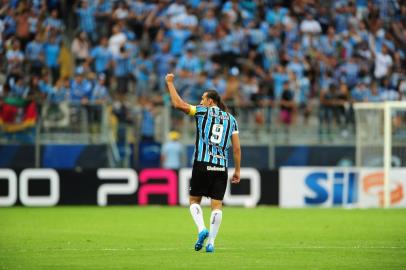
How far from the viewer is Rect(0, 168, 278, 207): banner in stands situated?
2347 centimetres

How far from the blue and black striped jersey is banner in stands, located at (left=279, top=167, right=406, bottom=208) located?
1207 cm

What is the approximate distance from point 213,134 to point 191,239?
2691mm

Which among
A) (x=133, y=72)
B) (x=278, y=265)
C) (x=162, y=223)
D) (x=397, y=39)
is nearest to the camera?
(x=278, y=265)

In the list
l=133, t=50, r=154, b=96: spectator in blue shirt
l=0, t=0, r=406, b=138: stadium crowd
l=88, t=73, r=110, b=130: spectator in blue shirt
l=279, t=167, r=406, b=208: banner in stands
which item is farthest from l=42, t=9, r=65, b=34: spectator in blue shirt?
l=279, t=167, r=406, b=208: banner in stands

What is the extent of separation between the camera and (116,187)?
2405 centimetres

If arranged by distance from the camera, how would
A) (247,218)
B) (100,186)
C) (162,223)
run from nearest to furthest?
(162,223) < (247,218) < (100,186)

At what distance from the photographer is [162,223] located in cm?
1809

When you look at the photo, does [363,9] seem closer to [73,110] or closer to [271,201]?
[271,201]

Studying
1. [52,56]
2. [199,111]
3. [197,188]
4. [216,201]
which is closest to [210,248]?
[216,201]

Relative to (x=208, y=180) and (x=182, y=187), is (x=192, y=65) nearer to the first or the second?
(x=182, y=187)

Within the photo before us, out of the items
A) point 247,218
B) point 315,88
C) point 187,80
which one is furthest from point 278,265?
point 315,88

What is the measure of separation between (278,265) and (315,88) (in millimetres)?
16787

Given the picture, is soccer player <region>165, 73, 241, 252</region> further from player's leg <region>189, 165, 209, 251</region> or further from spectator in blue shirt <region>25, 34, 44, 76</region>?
spectator in blue shirt <region>25, 34, 44, 76</region>

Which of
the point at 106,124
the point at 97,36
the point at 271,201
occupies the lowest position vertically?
the point at 271,201
